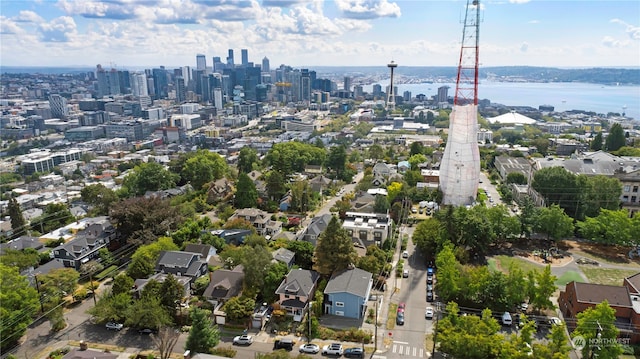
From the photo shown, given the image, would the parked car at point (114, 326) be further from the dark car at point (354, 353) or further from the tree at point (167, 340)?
the dark car at point (354, 353)

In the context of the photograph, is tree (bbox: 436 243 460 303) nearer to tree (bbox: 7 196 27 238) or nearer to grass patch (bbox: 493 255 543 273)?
grass patch (bbox: 493 255 543 273)

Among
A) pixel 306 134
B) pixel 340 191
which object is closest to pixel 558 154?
pixel 340 191

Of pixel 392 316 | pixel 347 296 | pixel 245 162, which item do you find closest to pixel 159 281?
pixel 347 296

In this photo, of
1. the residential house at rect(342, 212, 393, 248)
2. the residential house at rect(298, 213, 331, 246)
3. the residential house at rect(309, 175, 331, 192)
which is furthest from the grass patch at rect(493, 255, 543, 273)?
the residential house at rect(309, 175, 331, 192)

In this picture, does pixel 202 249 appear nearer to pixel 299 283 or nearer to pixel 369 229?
pixel 299 283

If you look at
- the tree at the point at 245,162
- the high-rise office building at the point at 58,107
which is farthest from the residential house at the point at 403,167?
the high-rise office building at the point at 58,107
